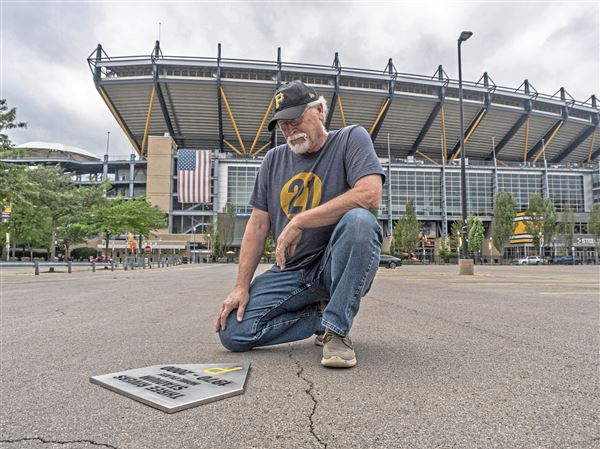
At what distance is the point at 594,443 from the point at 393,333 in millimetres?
2074

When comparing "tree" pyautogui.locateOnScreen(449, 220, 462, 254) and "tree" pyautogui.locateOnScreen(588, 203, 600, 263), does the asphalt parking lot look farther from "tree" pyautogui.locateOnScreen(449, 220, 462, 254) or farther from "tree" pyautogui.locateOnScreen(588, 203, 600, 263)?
"tree" pyautogui.locateOnScreen(588, 203, 600, 263)

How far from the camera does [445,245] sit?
5316 cm

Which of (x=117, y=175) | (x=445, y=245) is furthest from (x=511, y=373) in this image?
(x=117, y=175)

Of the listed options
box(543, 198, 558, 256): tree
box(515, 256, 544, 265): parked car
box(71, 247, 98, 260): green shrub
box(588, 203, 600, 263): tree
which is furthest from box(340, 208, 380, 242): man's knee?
box(71, 247, 98, 260): green shrub

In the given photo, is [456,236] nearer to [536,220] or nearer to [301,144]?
[536,220]

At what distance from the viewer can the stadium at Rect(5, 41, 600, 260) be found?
56312 millimetres

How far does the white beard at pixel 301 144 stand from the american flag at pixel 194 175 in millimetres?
56914

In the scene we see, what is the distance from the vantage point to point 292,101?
94.0 inches

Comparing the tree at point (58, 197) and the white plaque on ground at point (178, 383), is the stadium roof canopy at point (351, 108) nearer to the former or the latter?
the tree at point (58, 197)

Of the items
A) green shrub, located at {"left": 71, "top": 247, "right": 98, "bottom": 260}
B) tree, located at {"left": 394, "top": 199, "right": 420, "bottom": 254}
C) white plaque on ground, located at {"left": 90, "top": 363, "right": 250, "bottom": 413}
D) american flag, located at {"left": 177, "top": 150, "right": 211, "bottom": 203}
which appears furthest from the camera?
green shrub, located at {"left": 71, "top": 247, "right": 98, "bottom": 260}

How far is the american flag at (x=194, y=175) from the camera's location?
57500 mm

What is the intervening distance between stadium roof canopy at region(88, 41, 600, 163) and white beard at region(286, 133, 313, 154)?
5406cm

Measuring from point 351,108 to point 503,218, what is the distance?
86.2 ft

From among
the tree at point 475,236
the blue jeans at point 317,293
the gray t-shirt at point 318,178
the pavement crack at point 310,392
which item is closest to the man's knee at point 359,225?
the blue jeans at point 317,293
